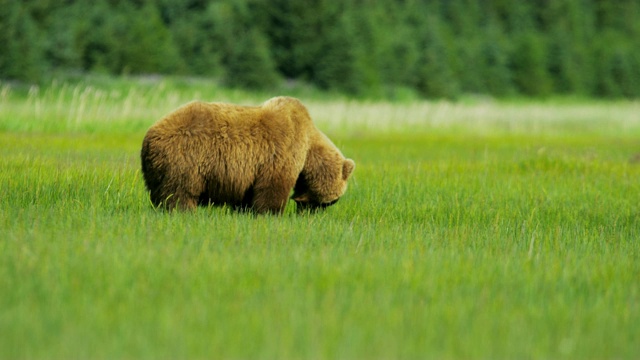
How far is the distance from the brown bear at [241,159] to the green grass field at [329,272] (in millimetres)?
227

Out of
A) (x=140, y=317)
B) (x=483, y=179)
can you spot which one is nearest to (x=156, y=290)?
(x=140, y=317)

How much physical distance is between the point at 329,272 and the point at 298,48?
3906 cm

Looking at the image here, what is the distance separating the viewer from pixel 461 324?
3.94 meters

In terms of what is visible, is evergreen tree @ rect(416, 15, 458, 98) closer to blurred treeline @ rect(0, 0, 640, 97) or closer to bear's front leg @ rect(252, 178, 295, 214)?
blurred treeline @ rect(0, 0, 640, 97)

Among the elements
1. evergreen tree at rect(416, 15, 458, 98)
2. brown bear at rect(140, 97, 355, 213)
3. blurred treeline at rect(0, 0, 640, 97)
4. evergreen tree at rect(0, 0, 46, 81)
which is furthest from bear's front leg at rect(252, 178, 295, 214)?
evergreen tree at rect(416, 15, 458, 98)

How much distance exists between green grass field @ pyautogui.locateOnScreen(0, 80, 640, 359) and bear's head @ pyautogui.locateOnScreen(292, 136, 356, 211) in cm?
21

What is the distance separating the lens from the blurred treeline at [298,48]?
36781 millimetres

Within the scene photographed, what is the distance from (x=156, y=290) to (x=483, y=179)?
6.74m

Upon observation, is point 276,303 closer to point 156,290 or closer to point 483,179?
point 156,290

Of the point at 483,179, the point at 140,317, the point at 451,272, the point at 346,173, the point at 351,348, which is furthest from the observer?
the point at 483,179

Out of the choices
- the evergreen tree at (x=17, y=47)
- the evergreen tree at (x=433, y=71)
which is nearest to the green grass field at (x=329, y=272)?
the evergreen tree at (x=17, y=47)

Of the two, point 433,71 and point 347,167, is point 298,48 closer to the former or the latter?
point 433,71

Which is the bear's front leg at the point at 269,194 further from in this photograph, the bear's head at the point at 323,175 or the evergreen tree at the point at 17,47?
the evergreen tree at the point at 17,47

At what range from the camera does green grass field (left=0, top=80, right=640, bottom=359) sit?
3643 mm
